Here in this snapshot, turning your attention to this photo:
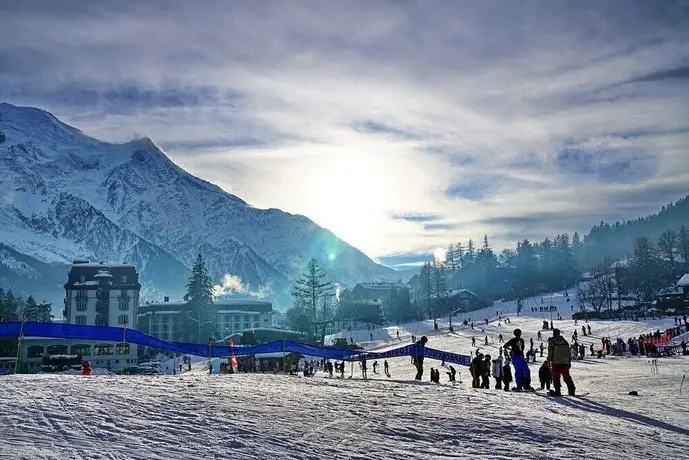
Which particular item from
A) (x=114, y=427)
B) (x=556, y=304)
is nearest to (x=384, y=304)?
(x=556, y=304)

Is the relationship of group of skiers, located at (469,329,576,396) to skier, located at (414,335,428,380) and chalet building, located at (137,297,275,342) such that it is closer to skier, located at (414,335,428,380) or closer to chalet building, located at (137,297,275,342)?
skier, located at (414,335,428,380)

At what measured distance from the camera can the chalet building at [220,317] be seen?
116000mm

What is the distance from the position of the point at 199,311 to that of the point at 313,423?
86146 millimetres

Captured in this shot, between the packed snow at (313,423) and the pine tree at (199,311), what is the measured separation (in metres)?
80.5

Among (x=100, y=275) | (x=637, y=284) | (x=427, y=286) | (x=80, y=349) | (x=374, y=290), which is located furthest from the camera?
(x=374, y=290)

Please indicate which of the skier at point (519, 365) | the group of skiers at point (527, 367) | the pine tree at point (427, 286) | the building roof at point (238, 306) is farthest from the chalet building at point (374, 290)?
the skier at point (519, 365)

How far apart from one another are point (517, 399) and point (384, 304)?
144 metres

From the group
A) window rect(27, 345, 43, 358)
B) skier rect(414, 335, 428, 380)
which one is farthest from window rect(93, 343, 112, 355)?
skier rect(414, 335, 428, 380)

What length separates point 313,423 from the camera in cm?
888

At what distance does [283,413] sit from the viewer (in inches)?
376

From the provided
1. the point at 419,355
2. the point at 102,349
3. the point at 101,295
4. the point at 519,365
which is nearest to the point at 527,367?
the point at 519,365

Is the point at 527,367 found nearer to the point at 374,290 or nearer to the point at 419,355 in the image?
the point at 419,355

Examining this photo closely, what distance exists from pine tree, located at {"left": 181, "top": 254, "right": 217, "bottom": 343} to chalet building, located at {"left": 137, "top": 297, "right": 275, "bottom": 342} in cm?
1750

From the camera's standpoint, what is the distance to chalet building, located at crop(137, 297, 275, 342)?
11600cm
